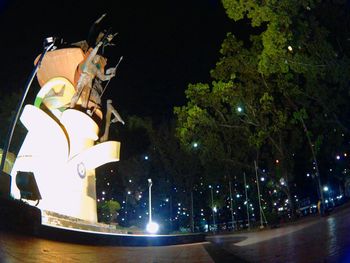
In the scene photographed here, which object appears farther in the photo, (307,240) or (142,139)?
(142,139)

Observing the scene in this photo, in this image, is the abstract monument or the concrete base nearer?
the concrete base

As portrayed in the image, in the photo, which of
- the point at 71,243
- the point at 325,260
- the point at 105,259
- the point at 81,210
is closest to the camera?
the point at 325,260

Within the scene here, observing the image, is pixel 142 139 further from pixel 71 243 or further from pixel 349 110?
pixel 71 243

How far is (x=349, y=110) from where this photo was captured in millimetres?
18656

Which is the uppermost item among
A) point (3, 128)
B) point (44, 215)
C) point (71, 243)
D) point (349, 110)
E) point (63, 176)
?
point (3, 128)

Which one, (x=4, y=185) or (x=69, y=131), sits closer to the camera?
(x=4, y=185)

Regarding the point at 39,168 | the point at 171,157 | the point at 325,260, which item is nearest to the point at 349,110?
the point at 325,260

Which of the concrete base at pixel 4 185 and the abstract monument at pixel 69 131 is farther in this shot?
the abstract monument at pixel 69 131

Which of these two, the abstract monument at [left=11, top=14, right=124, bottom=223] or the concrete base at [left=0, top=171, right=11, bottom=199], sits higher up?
the abstract monument at [left=11, top=14, right=124, bottom=223]

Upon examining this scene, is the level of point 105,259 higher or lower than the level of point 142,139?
lower

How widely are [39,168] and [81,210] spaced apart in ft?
8.60

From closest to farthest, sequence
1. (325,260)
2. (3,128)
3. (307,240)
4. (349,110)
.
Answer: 1. (325,260)
2. (307,240)
3. (349,110)
4. (3,128)

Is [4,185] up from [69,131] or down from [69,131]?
down

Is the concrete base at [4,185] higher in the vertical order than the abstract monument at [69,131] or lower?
lower
